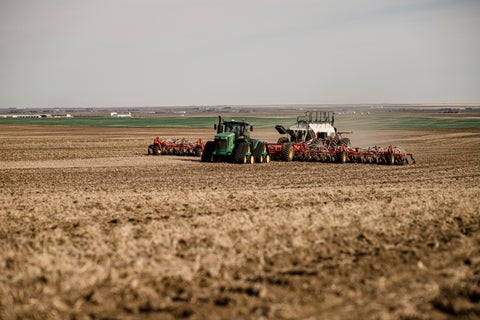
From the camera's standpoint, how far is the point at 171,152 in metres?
32.5

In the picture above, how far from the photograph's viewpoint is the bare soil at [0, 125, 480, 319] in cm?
669

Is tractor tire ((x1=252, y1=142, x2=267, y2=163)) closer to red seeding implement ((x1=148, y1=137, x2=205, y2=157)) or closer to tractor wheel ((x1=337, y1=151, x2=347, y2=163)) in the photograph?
tractor wheel ((x1=337, y1=151, x2=347, y2=163))

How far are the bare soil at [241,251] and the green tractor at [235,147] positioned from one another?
7.33m

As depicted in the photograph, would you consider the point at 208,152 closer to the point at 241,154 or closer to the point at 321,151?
the point at 241,154

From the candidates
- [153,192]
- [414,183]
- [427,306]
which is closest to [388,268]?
[427,306]

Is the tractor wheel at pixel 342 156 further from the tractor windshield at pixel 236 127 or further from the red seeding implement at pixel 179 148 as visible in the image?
the red seeding implement at pixel 179 148

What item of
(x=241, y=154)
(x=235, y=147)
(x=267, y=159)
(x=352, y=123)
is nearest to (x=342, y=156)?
(x=267, y=159)

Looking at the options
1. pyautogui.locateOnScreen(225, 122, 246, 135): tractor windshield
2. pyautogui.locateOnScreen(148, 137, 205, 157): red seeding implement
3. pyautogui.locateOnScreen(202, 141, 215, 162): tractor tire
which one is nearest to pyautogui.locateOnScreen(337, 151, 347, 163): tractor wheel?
pyautogui.locateOnScreen(225, 122, 246, 135): tractor windshield

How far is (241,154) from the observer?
26.0m

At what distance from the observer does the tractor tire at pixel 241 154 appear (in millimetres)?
26031

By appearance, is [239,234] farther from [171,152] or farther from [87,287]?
[171,152]

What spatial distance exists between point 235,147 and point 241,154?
0.83m

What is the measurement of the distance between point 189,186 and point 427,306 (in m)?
12.8

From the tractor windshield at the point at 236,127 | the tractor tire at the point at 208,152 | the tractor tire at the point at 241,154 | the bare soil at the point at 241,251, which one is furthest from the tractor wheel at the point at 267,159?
the bare soil at the point at 241,251
